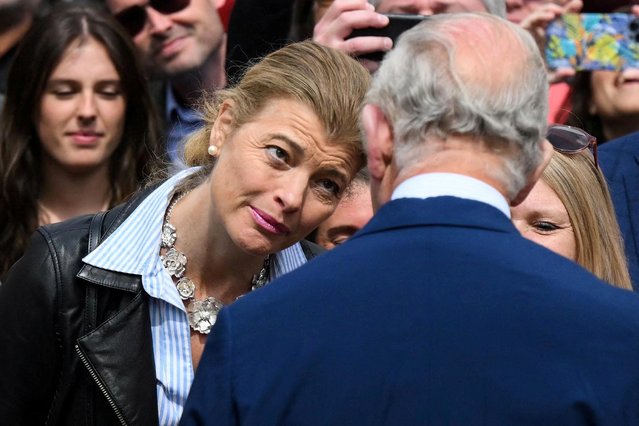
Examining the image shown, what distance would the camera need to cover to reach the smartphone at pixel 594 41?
4.01 m

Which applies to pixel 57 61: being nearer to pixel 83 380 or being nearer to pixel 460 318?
pixel 83 380

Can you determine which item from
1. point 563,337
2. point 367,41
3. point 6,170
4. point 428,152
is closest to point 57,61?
point 6,170

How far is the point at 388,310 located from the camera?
1869mm

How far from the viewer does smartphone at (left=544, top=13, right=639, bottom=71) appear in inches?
158

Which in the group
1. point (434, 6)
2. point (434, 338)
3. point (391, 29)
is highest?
point (434, 338)

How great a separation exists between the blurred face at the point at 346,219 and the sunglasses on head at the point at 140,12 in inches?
52.3

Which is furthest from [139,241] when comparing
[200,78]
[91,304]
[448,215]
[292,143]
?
[200,78]

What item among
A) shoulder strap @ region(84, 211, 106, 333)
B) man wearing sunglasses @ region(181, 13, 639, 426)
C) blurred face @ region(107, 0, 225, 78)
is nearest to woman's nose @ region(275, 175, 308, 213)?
shoulder strap @ region(84, 211, 106, 333)

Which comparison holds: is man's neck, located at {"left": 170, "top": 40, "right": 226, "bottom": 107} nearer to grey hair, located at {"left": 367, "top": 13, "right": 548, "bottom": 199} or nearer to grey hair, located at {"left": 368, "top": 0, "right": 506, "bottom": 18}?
grey hair, located at {"left": 368, "top": 0, "right": 506, "bottom": 18}

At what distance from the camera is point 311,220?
291 centimetres

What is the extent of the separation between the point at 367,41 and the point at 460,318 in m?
1.75

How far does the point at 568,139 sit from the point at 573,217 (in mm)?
200

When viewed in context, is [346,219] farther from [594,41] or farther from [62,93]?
[62,93]

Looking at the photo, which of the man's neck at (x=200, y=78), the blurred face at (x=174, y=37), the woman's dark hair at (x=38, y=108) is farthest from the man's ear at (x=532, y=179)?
the blurred face at (x=174, y=37)
